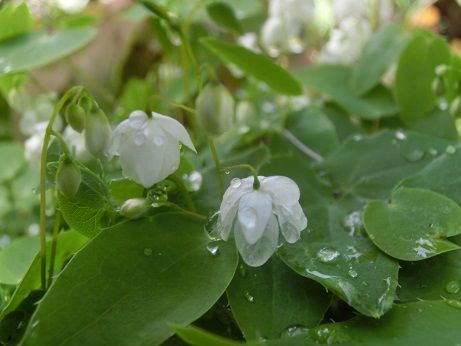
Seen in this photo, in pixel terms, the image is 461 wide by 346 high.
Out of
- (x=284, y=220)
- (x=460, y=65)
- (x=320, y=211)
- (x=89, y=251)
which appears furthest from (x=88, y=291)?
(x=460, y=65)

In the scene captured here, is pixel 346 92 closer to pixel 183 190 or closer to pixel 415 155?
pixel 415 155

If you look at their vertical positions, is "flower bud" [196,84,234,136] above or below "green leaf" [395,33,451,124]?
above

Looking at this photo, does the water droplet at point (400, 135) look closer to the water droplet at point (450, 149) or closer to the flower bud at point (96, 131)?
the water droplet at point (450, 149)

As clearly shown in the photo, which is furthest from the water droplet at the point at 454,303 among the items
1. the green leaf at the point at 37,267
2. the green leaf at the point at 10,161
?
the green leaf at the point at 10,161

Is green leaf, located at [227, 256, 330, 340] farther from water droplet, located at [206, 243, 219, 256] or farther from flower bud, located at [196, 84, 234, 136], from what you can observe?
flower bud, located at [196, 84, 234, 136]

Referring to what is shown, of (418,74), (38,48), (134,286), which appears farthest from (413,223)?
(38,48)

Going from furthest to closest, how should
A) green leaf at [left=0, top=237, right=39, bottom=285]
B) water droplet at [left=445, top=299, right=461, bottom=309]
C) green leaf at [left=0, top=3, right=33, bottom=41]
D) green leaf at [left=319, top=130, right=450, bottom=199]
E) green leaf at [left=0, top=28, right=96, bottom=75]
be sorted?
green leaf at [left=0, top=3, right=33, bottom=41] < green leaf at [left=0, top=28, right=96, bottom=75] < green leaf at [left=319, top=130, right=450, bottom=199] < green leaf at [left=0, top=237, right=39, bottom=285] < water droplet at [left=445, top=299, right=461, bottom=309]

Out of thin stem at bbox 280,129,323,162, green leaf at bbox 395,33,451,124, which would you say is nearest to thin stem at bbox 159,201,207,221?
thin stem at bbox 280,129,323,162
